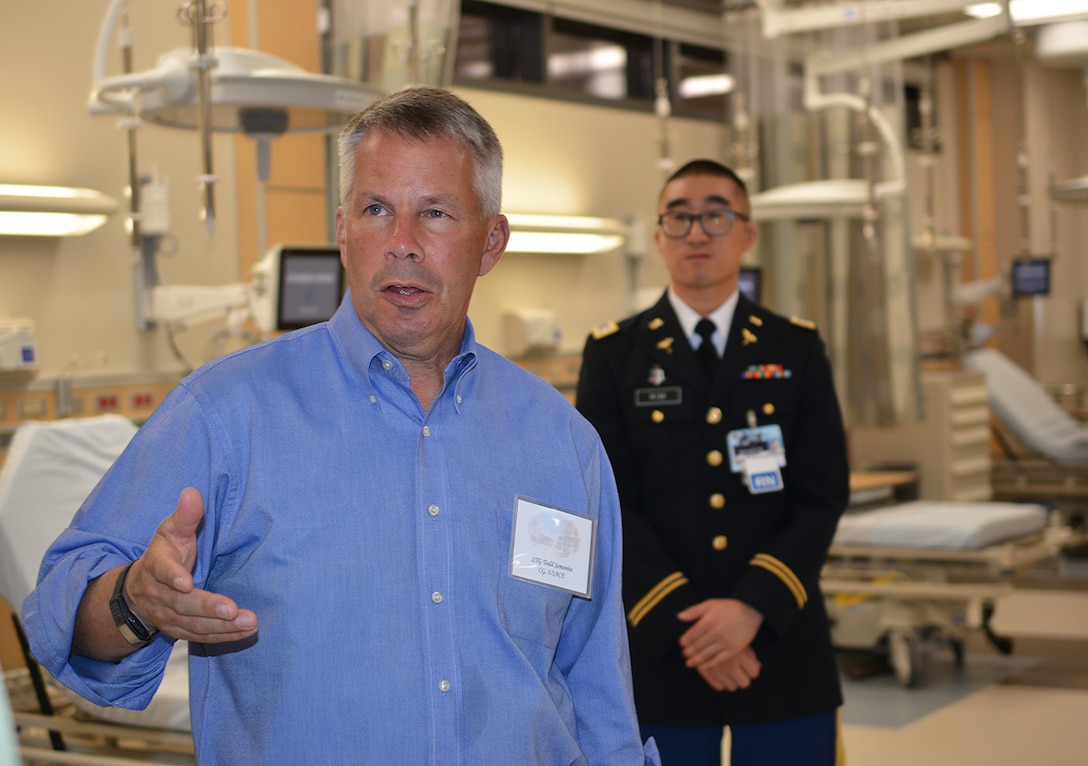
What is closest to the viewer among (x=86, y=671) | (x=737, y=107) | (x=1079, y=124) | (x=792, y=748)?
(x=86, y=671)

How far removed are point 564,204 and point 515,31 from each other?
1.02 metres

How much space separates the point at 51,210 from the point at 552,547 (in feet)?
11.1

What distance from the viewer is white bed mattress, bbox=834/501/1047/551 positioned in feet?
16.8

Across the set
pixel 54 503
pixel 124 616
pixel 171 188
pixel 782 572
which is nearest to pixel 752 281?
pixel 171 188

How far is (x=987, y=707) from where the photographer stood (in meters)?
4.79

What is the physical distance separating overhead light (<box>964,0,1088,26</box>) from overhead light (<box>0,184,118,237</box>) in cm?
329

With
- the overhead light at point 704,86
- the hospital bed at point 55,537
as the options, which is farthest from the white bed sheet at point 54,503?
the overhead light at point 704,86

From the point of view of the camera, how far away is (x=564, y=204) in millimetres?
6879

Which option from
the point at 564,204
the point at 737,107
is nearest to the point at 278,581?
the point at 737,107

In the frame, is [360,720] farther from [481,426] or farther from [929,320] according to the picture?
[929,320]

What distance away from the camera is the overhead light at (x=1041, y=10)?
4.23 metres

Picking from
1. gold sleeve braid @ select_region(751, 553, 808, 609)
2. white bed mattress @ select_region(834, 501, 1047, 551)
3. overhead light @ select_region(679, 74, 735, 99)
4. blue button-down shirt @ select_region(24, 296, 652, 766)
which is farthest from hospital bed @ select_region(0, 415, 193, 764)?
overhead light @ select_region(679, 74, 735, 99)

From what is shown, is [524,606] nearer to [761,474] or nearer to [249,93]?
[761,474]

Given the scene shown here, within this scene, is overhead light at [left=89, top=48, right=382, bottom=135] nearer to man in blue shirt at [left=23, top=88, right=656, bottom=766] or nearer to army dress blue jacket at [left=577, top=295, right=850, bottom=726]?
army dress blue jacket at [left=577, top=295, right=850, bottom=726]
